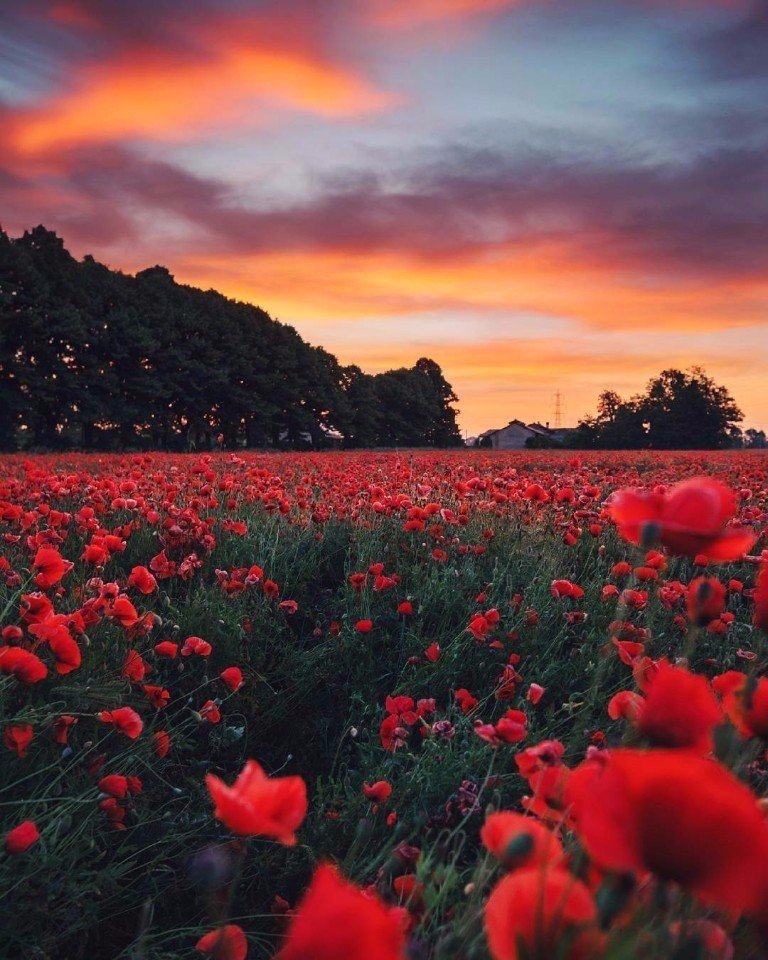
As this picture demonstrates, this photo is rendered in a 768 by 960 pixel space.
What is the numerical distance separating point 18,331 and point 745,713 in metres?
33.3

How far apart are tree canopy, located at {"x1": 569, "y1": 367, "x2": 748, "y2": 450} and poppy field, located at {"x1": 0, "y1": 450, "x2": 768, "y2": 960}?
63301mm

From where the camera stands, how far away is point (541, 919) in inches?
27.9

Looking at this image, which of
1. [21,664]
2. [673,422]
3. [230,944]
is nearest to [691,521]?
[230,944]

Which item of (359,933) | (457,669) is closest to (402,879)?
(359,933)

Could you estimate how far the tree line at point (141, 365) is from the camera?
98.7 feet

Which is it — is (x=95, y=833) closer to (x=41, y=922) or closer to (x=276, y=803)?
(x=41, y=922)

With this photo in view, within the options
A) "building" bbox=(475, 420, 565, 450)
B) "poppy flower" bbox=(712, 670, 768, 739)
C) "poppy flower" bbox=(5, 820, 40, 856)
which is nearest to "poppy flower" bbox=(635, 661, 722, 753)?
"poppy flower" bbox=(712, 670, 768, 739)

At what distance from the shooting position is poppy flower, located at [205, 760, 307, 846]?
0.74 metres

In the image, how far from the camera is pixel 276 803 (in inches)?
32.0

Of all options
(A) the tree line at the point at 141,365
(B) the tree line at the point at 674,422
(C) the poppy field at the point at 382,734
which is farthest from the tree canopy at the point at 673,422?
(C) the poppy field at the point at 382,734

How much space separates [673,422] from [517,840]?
2906 inches

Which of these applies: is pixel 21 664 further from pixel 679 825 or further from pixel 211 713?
pixel 679 825

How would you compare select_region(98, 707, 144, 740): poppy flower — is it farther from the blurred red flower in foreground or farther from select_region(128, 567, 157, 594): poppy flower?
the blurred red flower in foreground

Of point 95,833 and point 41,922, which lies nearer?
point 41,922
